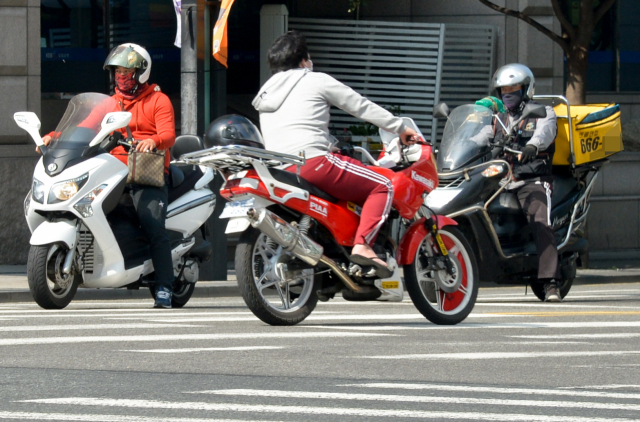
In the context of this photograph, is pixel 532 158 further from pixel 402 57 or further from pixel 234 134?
pixel 402 57

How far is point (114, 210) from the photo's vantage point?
382 inches

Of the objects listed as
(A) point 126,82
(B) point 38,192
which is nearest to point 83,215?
(B) point 38,192

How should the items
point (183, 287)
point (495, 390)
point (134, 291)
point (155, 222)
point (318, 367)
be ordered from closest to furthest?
point (495, 390), point (318, 367), point (155, 222), point (183, 287), point (134, 291)

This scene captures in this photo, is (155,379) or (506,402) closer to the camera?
(506,402)

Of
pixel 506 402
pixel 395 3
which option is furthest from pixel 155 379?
pixel 395 3

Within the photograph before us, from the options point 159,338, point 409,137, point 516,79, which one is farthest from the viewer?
point 516,79

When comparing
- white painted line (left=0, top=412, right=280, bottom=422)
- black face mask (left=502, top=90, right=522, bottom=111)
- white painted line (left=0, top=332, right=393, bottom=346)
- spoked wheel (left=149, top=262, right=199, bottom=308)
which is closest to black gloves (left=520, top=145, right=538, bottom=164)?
black face mask (left=502, top=90, right=522, bottom=111)

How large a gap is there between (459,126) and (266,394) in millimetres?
6215

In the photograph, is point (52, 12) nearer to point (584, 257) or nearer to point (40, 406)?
point (584, 257)

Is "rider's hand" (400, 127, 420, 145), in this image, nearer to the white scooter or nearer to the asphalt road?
the asphalt road

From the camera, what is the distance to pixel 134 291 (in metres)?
13.1

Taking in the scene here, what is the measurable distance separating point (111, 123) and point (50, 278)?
1154 mm

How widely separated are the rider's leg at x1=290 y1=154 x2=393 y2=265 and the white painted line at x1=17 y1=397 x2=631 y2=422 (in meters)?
2.92

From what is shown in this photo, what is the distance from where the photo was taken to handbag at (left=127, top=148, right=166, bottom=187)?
9.40 metres
